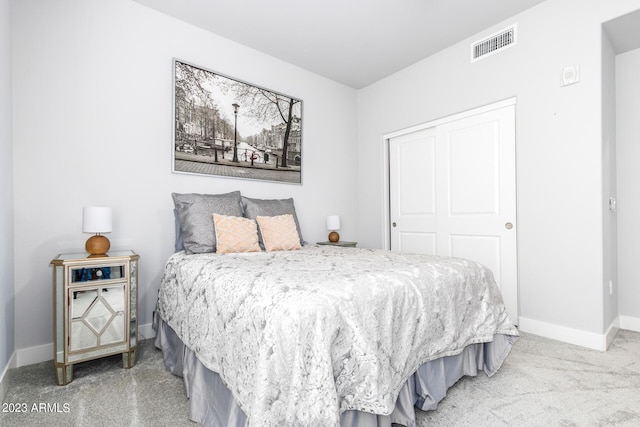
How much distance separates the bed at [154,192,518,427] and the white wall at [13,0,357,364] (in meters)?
0.76

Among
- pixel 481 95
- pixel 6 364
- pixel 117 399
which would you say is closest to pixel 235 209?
pixel 117 399

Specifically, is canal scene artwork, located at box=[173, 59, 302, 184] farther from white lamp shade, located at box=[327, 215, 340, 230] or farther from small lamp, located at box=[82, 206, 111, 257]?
small lamp, located at box=[82, 206, 111, 257]

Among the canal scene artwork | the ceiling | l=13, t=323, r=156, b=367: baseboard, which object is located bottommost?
l=13, t=323, r=156, b=367: baseboard

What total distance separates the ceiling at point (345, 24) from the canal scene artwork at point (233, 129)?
445mm

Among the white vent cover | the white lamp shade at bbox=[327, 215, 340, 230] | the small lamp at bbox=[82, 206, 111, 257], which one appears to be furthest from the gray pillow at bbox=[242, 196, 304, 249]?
the white vent cover

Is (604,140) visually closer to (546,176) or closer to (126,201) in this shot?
(546,176)

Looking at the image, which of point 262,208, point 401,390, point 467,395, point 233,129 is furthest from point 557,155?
point 233,129

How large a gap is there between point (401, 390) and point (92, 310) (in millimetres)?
1865

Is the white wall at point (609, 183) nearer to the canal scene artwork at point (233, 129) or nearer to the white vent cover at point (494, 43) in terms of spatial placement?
the white vent cover at point (494, 43)

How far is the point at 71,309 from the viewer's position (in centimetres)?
188

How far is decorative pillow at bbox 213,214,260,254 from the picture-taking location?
2.41 meters

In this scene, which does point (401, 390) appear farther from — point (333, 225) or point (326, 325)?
point (333, 225)

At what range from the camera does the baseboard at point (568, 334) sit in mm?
2337

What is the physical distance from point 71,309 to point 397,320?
190 cm
